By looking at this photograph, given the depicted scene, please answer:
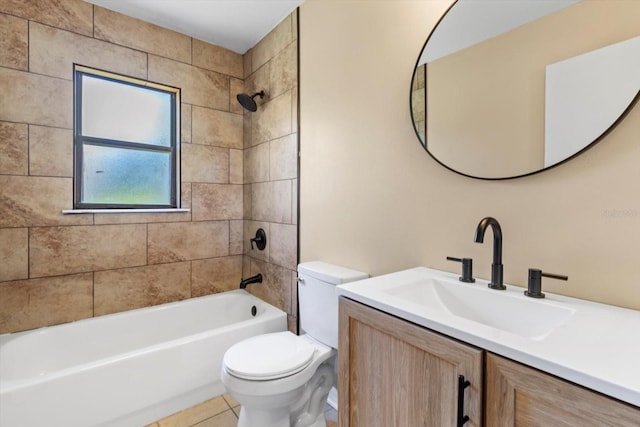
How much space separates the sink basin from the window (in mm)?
2094

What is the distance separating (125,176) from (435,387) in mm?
2476

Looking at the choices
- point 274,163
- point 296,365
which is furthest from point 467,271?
point 274,163

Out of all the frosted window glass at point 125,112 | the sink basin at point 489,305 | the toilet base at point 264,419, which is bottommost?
the toilet base at point 264,419

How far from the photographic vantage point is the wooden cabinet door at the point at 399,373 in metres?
0.70

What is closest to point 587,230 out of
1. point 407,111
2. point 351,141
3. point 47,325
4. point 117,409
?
point 407,111

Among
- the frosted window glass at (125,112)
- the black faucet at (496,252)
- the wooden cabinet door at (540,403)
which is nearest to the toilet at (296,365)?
the black faucet at (496,252)

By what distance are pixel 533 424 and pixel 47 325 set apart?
2.65 meters

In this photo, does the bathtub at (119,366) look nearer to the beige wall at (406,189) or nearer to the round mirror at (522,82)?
the beige wall at (406,189)

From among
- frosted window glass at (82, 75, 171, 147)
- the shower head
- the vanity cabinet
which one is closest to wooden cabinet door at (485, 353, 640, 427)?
the vanity cabinet

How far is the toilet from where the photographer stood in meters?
1.31

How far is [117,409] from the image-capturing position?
1.57m

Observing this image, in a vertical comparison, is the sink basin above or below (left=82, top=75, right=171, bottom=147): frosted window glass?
below

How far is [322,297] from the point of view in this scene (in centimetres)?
161

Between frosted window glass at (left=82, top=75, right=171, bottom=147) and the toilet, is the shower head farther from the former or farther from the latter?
the toilet
